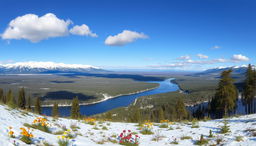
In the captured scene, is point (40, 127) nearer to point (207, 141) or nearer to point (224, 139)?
point (207, 141)

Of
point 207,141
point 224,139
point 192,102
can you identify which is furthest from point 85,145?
point 192,102

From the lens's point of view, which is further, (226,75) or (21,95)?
(21,95)

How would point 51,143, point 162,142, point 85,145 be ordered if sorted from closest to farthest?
1. point 51,143
2. point 85,145
3. point 162,142

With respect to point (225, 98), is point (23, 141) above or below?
above

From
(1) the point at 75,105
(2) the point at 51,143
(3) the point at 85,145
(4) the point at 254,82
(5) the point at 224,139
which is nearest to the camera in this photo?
(2) the point at 51,143

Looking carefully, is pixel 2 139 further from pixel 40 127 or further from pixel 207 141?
pixel 207 141

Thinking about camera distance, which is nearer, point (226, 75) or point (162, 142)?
point (162, 142)

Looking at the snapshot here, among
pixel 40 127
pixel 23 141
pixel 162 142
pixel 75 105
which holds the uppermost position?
pixel 23 141

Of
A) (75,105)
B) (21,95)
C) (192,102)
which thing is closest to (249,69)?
(75,105)

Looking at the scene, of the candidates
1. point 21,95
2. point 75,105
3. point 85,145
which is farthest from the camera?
point 21,95
